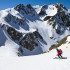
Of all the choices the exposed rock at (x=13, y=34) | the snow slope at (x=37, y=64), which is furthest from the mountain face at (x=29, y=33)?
the snow slope at (x=37, y=64)

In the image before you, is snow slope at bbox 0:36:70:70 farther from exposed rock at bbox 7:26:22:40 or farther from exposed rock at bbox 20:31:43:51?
exposed rock at bbox 7:26:22:40

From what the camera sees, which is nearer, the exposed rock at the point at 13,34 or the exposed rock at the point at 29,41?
the exposed rock at the point at 29,41

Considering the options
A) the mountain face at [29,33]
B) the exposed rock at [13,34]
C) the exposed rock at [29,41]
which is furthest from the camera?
the exposed rock at [13,34]

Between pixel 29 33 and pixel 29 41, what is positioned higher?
pixel 29 33

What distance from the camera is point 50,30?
186000 mm

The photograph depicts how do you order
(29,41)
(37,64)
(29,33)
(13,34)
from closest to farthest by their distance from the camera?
(37,64) < (13,34) < (29,41) < (29,33)

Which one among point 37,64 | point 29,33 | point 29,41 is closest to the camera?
point 37,64

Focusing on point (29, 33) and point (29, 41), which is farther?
point (29, 33)

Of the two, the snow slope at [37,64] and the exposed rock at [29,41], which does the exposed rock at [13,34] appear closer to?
the exposed rock at [29,41]

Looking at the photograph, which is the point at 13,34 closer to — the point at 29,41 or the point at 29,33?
the point at 29,41

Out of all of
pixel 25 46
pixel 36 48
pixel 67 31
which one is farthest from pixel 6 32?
pixel 67 31

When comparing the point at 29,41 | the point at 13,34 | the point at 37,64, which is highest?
the point at 13,34

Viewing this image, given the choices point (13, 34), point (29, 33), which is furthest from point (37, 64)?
point (29, 33)

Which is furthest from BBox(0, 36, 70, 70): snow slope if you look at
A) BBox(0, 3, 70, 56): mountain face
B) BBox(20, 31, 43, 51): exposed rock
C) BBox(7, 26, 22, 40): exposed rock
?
BBox(7, 26, 22, 40): exposed rock
